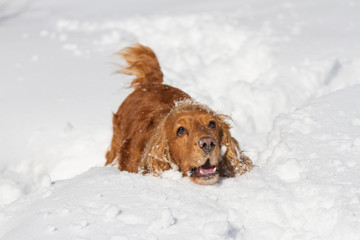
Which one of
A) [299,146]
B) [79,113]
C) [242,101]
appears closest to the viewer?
[299,146]

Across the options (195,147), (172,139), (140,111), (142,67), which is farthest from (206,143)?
(142,67)

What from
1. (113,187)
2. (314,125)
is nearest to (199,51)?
(314,125)

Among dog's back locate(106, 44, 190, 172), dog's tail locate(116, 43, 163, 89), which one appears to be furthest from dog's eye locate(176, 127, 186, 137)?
dog's tail locate(116, 43, 163, 89)

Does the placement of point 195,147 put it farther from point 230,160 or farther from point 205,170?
point 230,160

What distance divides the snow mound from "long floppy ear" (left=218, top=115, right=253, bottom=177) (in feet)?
0.27

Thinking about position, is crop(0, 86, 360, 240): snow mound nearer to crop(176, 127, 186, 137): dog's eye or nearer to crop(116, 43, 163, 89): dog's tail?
crop(176, 127, 186, 137): dog's eye

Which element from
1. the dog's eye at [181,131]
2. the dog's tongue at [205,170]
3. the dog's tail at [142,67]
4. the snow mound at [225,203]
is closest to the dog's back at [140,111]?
the dog's tail at [142,67]

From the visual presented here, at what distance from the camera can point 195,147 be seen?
7.64ft

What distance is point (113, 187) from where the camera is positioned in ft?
7.49

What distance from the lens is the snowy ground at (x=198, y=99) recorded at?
200 cm

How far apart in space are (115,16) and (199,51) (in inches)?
63.1

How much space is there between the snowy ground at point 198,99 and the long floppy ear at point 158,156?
0.38ft

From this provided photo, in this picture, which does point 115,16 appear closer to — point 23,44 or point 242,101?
point 23,44

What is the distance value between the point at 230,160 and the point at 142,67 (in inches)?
61.1
